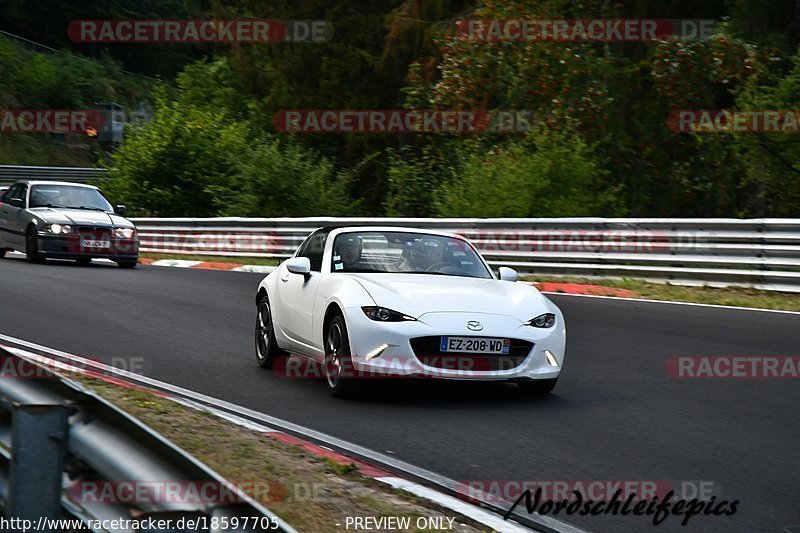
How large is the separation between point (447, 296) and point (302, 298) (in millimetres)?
1511

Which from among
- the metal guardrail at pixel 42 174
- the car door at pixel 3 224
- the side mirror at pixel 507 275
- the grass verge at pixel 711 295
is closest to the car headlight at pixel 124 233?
the car door at pixel 3 224

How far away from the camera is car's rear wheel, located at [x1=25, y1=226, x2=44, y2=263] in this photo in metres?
22.5

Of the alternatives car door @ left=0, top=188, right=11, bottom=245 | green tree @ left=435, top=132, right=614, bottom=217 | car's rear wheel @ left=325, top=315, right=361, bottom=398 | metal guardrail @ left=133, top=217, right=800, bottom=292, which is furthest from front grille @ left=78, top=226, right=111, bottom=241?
car's rear wheel @ left=325, top=315, right=361, bottom=398

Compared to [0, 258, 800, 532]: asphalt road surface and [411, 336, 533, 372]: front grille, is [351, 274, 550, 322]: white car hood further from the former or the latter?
[0, 258, 800, 532]: asphalt road surface

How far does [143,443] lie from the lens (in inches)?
146

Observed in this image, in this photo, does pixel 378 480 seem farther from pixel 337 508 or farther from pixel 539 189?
pixel 539 189

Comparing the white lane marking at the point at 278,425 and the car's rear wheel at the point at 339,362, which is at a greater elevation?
the car's rear wheel at the point at 339,362

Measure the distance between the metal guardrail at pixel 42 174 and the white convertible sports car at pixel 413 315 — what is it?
46701 mm

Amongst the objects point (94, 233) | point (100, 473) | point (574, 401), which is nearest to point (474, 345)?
point (574, 401)

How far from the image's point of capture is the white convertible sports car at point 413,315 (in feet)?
28.6

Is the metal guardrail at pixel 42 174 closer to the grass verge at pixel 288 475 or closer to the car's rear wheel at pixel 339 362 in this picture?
the car's rear wheel at pixel 339 362

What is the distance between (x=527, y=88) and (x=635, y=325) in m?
17.6

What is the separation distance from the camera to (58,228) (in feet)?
73.4

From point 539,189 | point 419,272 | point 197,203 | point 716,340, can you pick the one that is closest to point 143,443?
point 419,272
